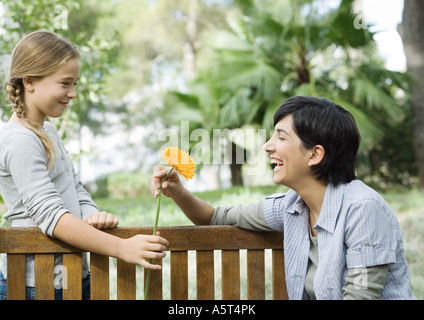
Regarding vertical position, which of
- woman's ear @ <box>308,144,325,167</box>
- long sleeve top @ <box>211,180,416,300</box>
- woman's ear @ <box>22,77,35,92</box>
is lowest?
long sleeve top @ <box>211,180,416,300</box>

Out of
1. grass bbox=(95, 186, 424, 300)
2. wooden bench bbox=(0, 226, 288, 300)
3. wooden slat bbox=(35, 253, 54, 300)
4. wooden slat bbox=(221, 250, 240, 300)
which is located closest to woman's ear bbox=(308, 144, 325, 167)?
wooden bench bbox=(0, 226, 288, 300)

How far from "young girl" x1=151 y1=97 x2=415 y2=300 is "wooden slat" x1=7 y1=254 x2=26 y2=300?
536mm

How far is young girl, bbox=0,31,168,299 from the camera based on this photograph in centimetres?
154

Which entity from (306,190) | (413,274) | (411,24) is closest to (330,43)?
(411,24)

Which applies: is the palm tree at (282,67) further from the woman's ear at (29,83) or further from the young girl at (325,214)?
the woman's ear at (29,83)

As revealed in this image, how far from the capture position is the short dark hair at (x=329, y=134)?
1630mm

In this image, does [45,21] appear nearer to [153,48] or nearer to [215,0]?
[215,0]

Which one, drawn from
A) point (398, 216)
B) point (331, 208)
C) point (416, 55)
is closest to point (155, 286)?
point (331, 208)

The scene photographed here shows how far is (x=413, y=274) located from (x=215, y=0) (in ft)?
46.3

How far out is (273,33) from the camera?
6.68 metres

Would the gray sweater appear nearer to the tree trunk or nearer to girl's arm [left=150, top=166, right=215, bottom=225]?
girl's arm [left=150, top=166, right=215, bottom=225]

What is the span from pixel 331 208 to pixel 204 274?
533 mm
